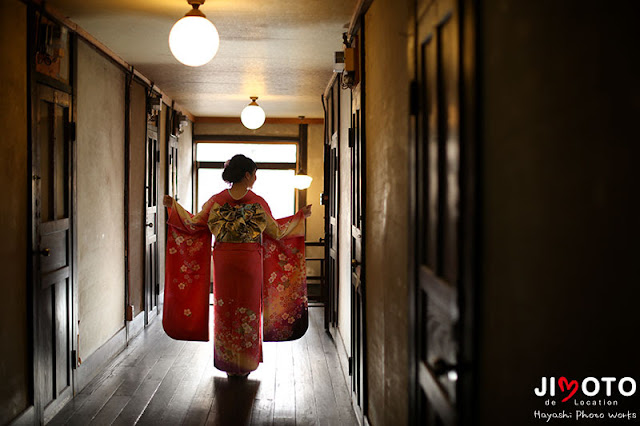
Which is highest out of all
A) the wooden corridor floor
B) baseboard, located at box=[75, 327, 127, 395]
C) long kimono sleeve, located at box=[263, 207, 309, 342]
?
long kimono sleeve, located at box=[263, 207, 309, 342]

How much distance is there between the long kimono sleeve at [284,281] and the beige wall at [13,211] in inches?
68.3

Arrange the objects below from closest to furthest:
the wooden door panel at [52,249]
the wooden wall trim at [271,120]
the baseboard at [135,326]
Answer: the wooden door panel at [52,249], the baseboard at [135,326], the wooden wall trim at [271,120]

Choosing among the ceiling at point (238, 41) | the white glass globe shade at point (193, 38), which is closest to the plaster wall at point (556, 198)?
the white glass globe shade at point (193, 38)

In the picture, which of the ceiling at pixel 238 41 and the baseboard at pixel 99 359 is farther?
the baseboard at pixel 99 359

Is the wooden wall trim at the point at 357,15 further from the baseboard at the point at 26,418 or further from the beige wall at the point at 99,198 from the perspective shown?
the baseboard at the point at 26,418

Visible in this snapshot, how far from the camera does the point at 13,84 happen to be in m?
2.83

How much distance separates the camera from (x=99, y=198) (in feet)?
14.1

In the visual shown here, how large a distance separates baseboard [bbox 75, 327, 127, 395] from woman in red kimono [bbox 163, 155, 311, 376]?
0.54 metres

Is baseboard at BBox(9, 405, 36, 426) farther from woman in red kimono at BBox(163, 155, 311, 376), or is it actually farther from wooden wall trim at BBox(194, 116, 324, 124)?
wooden wall trim at BBox(194, 116, 324, 124)

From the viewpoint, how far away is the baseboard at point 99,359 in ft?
12.4

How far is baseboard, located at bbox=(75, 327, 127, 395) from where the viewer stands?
3.77 metres

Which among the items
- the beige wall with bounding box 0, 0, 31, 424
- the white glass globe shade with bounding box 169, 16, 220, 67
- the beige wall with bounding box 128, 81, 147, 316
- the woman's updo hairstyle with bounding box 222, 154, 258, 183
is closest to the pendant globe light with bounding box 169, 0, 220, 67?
the white glass globe shade with bounding box 169, 16, 220, 67

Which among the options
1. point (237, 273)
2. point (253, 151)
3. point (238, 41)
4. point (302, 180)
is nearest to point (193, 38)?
point (238, 41)

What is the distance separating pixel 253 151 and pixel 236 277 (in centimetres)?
534
